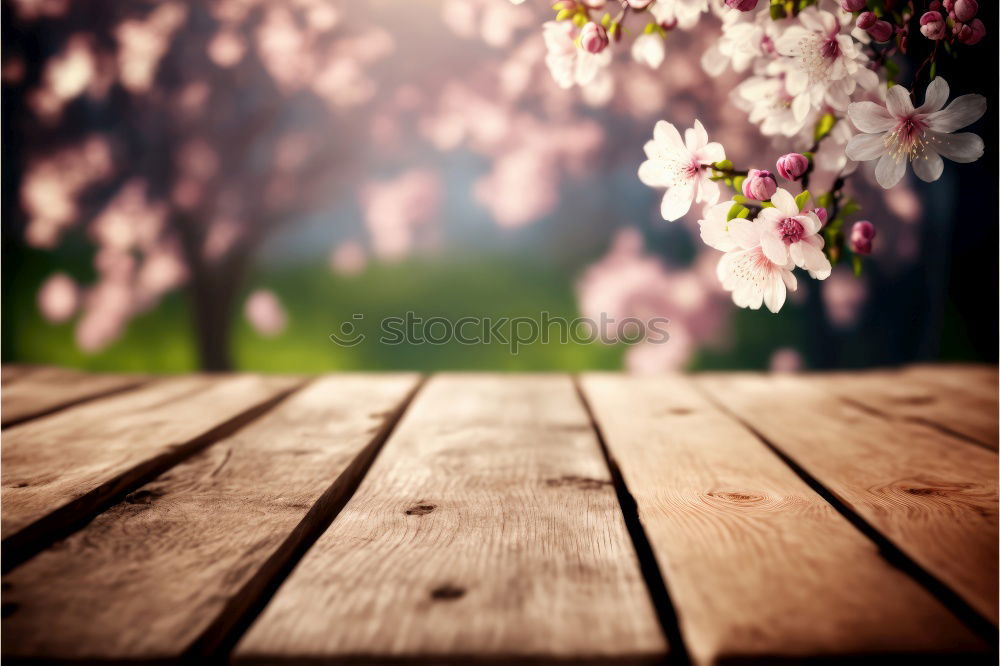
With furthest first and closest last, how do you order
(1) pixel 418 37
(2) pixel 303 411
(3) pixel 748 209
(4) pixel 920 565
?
1. (1) pixel 418 37
2. (2) pixel 303 411
3. (3) pixel 748 209
4. (4) pixel 920 565

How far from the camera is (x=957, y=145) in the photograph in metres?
0.60

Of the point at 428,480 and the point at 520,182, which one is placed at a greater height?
the point at 520,182

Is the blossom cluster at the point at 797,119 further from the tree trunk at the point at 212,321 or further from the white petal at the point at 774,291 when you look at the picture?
the tree trunk at the point at 212,321

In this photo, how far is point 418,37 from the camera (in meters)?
2.42

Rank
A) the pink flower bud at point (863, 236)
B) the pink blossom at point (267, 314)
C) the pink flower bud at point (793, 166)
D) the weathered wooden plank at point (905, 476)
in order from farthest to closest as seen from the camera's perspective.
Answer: the pink blossom at point (267, 314) → the pink flower bud at point (863, 236) → the pink flower bud at point (793, 166) → the weathered wooden plank at point (905, 476)

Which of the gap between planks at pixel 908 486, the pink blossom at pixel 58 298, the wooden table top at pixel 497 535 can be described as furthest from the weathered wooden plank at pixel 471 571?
the pink blossom at pixel 58 298

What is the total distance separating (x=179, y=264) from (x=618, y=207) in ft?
5.58

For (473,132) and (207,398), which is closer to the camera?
(207,398)

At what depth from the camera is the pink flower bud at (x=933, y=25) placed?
24.8 inches

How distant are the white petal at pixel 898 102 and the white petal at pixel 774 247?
155mm

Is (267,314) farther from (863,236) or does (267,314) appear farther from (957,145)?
(957,145)

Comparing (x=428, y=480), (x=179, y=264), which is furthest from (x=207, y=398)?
(x=179, y=264)

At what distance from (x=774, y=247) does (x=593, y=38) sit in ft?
1.03

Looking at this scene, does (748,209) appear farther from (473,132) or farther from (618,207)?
(473,132)
